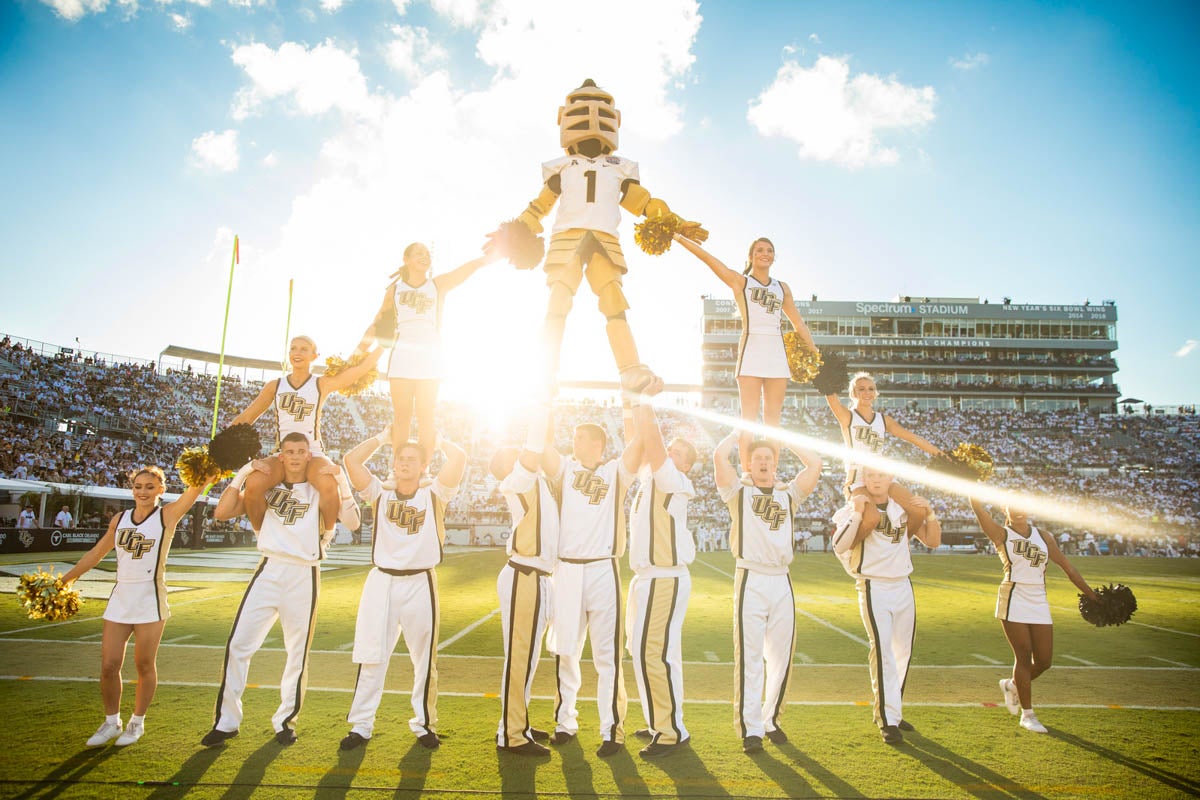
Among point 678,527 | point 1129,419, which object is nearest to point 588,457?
point 678,527

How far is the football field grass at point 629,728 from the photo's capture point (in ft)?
13.5

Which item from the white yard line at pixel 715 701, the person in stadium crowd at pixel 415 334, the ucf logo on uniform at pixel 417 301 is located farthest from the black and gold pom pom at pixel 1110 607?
the ucf logo on uniform at pixel 417 301

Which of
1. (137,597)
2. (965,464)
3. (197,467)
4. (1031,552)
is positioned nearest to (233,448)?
(197,467)

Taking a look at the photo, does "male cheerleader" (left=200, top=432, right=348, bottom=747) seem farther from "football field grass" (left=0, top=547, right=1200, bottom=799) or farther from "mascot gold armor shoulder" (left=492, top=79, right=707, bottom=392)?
"mascot gold armor shoulder" (left=492, top=79, right=707, bottom=392)

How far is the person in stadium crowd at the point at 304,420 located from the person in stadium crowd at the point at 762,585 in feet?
9.52

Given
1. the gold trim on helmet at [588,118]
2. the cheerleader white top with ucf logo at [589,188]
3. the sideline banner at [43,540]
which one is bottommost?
the sideline banner at [43,540]

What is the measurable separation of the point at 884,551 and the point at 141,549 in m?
5.67

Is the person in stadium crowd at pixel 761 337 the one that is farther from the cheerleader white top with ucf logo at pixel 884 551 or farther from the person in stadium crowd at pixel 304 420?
the person in stadium crowd at pixel 304 420

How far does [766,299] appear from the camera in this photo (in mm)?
6258

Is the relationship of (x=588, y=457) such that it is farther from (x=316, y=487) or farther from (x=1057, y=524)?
(x=1057, y=524)

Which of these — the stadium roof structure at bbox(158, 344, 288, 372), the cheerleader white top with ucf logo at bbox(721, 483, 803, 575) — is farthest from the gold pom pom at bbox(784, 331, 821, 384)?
the stadium roof structure at bbox(158, 344, 288, 372)

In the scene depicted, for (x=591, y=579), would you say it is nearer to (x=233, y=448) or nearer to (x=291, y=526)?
(x=291, y=526)

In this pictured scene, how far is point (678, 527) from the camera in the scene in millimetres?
5012

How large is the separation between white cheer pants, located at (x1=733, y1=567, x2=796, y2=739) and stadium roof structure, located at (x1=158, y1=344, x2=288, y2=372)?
49328 millimetres
